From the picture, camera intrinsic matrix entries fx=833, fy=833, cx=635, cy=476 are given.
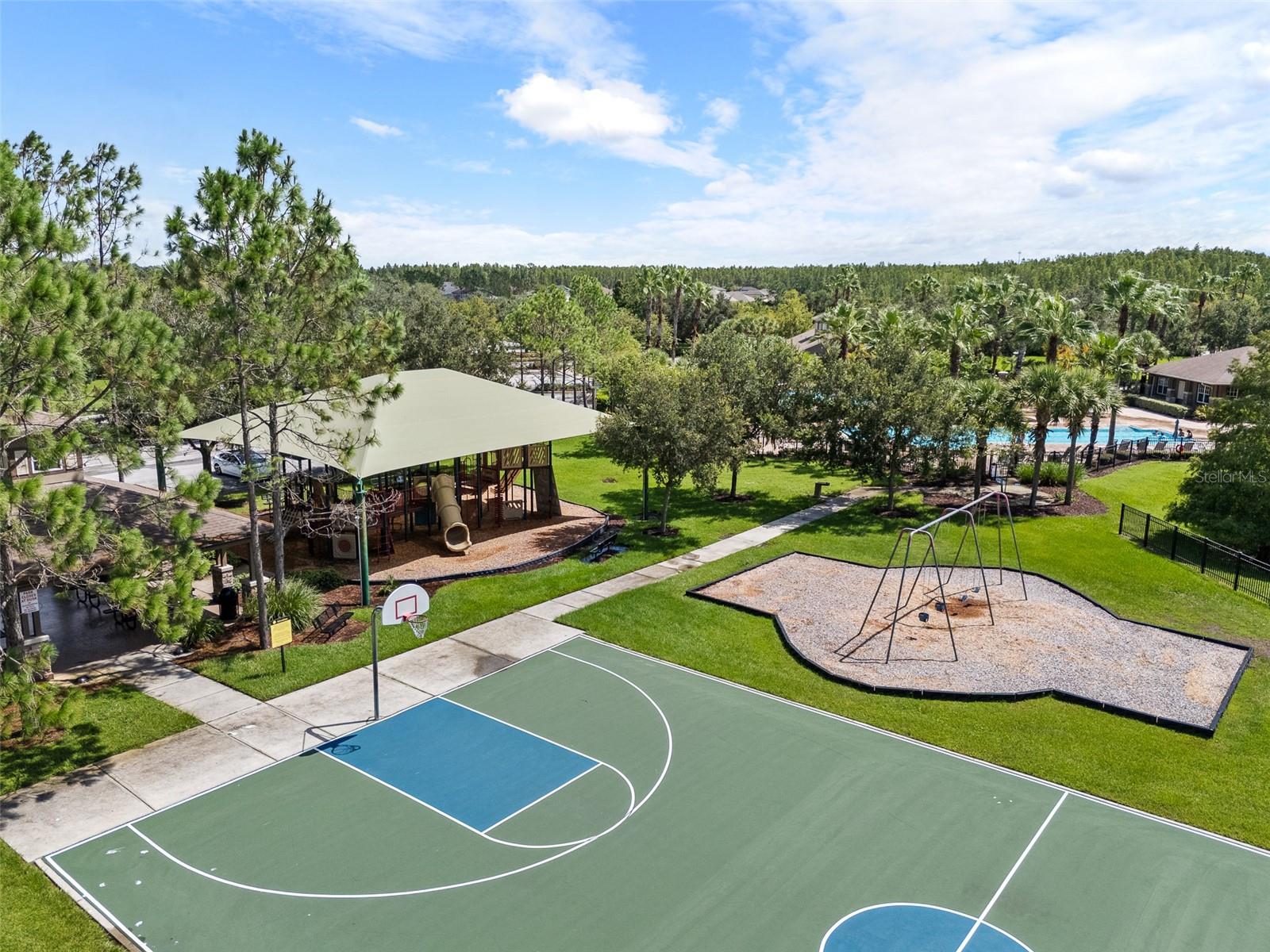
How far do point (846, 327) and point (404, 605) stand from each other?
44.9 meters

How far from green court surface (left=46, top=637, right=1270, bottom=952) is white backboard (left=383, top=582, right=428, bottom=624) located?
7.56 feet

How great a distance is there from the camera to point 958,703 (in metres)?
18.8

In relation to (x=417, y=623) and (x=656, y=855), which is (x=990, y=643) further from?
(x=417, y=623)

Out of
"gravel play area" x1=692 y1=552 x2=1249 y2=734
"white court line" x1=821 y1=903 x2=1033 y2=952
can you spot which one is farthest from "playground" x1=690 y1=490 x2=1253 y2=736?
"white court line" x1=821 y1=903 x2=1033 y2=952

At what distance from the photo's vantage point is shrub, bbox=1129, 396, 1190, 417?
211 feet

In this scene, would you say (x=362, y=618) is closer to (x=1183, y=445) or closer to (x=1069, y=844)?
(x=1069, y=844)

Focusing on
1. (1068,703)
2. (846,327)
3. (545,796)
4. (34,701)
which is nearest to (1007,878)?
(1068,703)

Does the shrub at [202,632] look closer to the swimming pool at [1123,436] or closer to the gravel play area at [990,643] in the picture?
the gravel play area at [990,643]

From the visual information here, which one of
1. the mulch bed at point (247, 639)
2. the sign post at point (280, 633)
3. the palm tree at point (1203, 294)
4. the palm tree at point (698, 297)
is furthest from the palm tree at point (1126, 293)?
the sign post at point (280, 633)

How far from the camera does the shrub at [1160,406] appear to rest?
64.3 metres

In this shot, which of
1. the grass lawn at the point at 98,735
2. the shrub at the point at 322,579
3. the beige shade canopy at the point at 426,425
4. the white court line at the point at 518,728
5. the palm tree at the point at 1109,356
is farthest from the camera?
the palm tree at the point at 1109,356

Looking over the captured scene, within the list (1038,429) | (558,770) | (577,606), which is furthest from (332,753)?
(1038,429)

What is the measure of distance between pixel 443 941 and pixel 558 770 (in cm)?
460

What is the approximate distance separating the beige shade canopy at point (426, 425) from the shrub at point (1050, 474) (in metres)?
23.6
